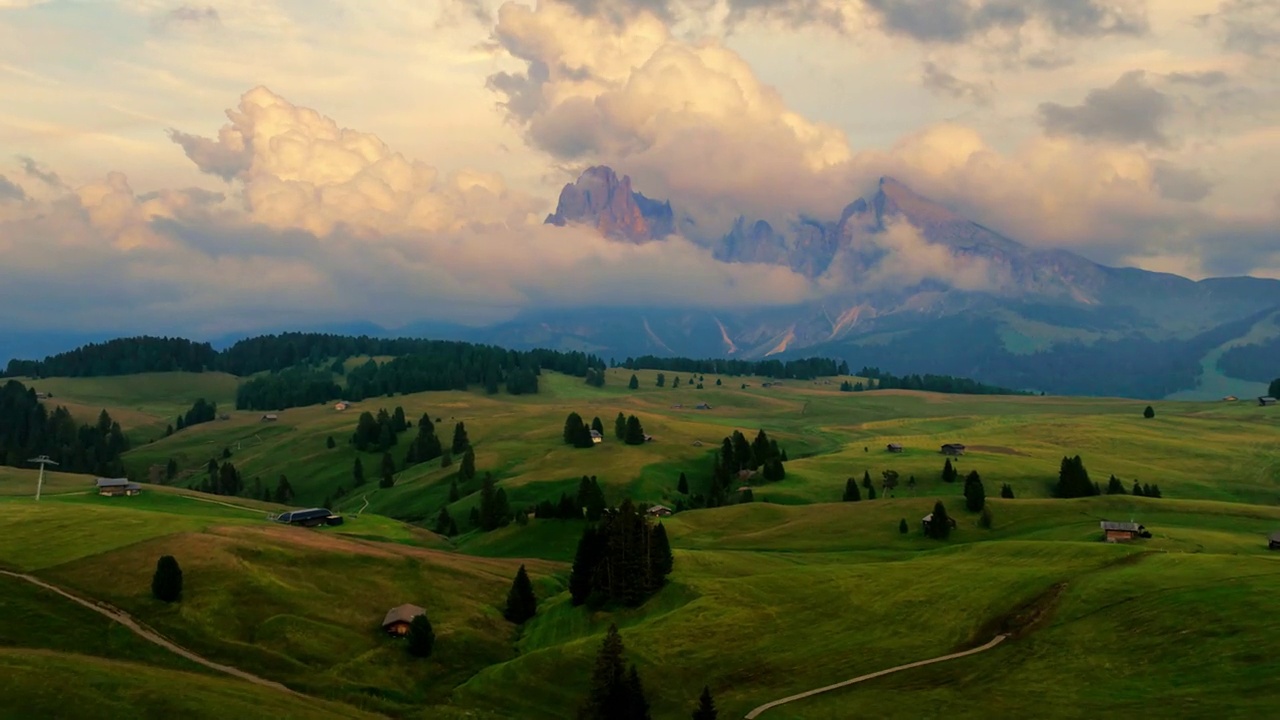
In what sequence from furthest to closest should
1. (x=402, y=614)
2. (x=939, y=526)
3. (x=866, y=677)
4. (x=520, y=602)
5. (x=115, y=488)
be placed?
1. (x=115, y=488)
2. (x=939, y=526)
3. (x=520, y=602)
4. (x=402, y=614)
5. (x=866, y=677)

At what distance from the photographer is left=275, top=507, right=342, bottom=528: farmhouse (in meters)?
148

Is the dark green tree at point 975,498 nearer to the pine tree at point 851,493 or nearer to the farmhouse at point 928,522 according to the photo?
the farmhouse at point 928,522

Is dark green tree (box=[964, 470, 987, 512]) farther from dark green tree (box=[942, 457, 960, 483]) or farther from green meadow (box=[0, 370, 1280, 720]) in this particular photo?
dark green tree (box=[942, 457, 960, 483])

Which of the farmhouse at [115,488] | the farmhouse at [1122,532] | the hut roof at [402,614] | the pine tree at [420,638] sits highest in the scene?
the farmhouse at [1122,532]

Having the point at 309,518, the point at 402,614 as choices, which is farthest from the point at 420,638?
the point at 309,518

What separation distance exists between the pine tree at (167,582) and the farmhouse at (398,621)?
62.9 feet

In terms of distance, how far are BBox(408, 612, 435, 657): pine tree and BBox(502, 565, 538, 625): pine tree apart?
13.3 metres

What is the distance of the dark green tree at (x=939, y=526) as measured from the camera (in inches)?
5167

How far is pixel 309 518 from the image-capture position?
490 feet

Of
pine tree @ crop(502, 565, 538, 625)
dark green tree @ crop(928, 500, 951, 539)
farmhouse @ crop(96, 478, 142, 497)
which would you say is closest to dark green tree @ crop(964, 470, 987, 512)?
dark green tree @ crop(928, 500, 951, 539)

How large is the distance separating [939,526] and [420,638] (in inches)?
2958

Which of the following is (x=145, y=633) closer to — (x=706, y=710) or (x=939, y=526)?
(x=706, y=710)

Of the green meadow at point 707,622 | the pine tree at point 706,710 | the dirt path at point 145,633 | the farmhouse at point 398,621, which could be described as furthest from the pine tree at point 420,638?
the pine tree at point 706,710

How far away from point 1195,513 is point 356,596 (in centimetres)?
11311
